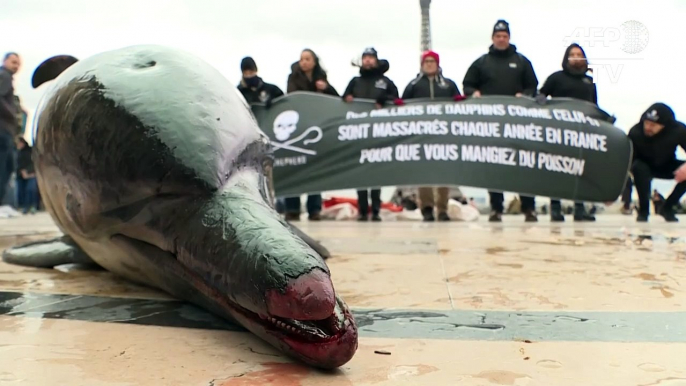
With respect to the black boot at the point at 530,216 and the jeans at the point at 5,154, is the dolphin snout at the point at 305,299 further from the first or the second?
the jeans at the point at 5,154

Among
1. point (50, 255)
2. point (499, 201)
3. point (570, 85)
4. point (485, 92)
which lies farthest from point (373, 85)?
point (50, 255)

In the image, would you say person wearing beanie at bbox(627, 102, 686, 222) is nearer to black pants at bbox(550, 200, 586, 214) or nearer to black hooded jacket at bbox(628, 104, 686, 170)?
black hooded jacket at bbox(628, 104, 686, 170)

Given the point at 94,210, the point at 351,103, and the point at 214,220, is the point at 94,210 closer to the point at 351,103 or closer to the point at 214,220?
the point at 214,220

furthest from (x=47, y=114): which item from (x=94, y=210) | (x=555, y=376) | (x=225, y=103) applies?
(x=555, y=376)

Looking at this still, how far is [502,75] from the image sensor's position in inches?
320

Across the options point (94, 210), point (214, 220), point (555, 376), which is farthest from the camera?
point (94, 210)

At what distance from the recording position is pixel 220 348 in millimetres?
1568

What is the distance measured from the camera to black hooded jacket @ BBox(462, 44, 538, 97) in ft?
26.5

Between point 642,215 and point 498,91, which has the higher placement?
point 498,91

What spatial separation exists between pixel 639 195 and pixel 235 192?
24.4 feet

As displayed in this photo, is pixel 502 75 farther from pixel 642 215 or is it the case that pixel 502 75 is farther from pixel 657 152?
pixel 642 215

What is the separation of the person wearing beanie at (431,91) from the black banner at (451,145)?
31cm

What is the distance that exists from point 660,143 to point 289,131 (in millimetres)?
4845

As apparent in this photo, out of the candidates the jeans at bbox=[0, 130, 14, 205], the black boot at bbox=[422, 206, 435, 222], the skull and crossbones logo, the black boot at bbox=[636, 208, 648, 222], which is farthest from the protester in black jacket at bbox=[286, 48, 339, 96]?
the black boot at bbox=[636, 208, 648, 222]
